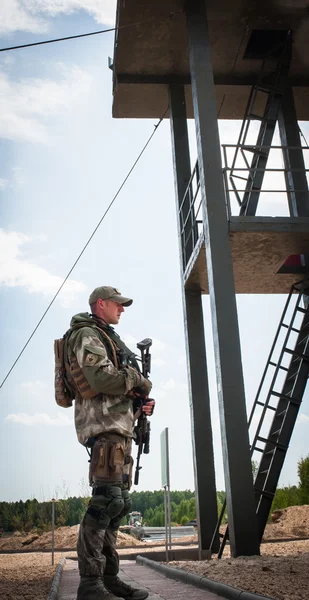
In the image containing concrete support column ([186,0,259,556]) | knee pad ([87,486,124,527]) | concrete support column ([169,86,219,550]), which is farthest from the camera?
concrete support column ([169,86,219,550])

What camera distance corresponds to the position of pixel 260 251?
909 centimetres

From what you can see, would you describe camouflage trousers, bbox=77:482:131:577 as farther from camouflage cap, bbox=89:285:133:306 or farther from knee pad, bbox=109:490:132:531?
camouflage cap, bbox=89:285:133:306

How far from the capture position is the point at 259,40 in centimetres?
1071

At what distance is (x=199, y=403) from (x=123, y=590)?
18.7 ft

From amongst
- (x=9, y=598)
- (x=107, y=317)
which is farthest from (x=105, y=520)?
(x=107, y=317)

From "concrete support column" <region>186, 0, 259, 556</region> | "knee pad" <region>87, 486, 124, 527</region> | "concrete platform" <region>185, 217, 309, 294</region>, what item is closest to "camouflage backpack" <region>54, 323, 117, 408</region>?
"knee pad" <region>87, 486, 124, 527</region>

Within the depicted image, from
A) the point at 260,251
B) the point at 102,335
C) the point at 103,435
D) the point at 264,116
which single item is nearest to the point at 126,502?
the point at 103,435

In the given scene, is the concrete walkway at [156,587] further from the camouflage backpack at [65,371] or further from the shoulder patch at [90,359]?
the shoulder patch at [90,359]

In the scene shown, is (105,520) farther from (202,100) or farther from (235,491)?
(202,100)

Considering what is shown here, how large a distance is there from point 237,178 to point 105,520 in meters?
6.94

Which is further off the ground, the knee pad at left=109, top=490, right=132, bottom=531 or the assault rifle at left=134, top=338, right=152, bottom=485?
the assault rifle at left=134, top=338, right=152, bottom=485

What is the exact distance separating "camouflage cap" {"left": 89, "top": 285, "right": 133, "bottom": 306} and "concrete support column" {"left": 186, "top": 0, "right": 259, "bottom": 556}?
3.26 m

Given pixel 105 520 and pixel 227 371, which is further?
pixel 227 371

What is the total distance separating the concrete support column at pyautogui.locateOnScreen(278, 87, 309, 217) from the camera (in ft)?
34.2
